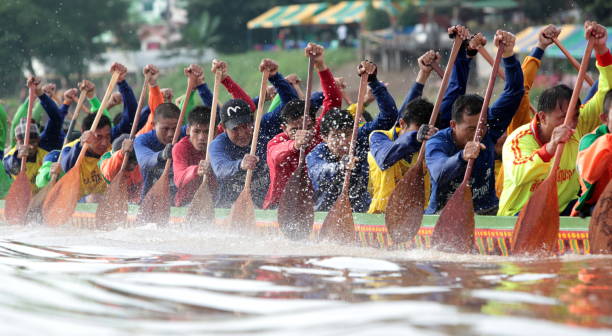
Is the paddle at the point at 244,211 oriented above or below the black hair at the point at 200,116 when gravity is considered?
below

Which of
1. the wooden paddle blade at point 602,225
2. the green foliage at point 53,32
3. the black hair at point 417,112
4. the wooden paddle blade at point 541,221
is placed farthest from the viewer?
the green foliage at point 53,32

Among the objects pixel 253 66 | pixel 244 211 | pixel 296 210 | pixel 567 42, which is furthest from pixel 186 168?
pixel 253 66

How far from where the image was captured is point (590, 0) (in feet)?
83.3

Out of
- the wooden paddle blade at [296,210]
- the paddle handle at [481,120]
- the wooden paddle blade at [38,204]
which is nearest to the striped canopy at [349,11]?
the wooden paddle blade at [38,204]

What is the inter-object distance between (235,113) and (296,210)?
1.23 metres

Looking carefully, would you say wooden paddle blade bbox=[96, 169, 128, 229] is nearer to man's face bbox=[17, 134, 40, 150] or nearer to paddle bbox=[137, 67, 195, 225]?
paddle bbox=[137, 67, 195, 225]

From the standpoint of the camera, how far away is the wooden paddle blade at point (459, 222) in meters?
6.16

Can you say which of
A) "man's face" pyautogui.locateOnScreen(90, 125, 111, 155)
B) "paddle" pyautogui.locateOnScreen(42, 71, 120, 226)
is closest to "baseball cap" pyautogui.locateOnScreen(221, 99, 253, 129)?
"paddle" pyautogui.locateOnScreen(42, 71, 120, 226)

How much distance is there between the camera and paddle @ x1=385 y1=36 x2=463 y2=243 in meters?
6.53

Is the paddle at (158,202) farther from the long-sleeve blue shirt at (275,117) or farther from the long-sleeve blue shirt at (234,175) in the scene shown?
the long-sleeve blue shirt at (275,117)

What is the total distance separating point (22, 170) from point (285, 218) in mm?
3902

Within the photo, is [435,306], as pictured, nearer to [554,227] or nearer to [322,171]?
[554,227]

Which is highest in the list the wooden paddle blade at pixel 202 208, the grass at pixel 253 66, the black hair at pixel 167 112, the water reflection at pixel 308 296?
the grass at pixel 253 66

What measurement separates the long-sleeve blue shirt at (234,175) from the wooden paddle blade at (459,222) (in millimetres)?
2295
